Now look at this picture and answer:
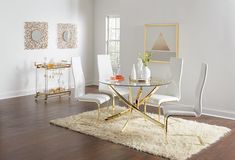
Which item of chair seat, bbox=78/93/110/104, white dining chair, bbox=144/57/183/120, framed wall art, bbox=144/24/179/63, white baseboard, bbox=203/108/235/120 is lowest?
white baseboard, bbox=203/108/235/120

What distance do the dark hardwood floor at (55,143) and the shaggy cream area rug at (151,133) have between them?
129mm

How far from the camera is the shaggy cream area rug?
4195mm

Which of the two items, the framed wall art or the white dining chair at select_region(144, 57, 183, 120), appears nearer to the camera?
the white dining chair at select_region(144, 57, 183, 120)

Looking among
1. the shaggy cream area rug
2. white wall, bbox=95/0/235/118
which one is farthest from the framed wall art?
the shaggy cream area rug

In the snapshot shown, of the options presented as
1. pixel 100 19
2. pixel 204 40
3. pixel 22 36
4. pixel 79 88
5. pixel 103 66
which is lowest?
pixel 79 88

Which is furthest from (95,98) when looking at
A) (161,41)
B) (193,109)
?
(161,41)

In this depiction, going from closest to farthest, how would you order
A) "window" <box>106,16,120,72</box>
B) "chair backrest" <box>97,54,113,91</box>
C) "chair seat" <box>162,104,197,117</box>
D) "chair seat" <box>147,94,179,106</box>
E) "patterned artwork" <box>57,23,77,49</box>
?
"chair seat" <box>162,104,197,117</box> → "chair seat" <box>147,94,179,106</box> → "chair backrest" <box>97,54,113,91</box> → "patterned artwork" <box>57,23,77,49</box> → "window" <box>106,16,120,72</box>

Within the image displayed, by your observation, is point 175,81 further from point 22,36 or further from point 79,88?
point 22,36

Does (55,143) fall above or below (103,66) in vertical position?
below

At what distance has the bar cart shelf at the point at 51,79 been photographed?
24.8 ft

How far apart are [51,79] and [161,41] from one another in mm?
3362

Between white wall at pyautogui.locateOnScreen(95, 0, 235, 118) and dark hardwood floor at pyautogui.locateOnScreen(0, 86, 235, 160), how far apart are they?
54cm

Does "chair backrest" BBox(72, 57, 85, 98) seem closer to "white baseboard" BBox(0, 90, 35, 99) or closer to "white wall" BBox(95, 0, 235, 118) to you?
"white wall" BBox(95, 0, 235, 118)

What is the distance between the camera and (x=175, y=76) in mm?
5695
